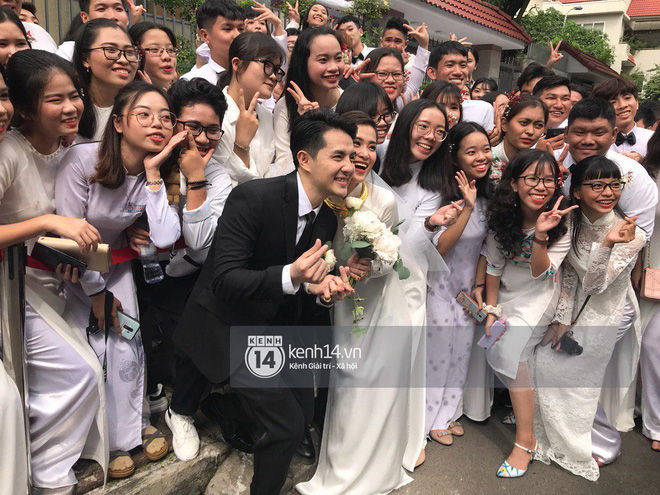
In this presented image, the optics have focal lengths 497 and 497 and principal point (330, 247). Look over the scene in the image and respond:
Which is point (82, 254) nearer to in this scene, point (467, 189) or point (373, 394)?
point (373, 394)

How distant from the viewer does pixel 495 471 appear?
3389 millimetres

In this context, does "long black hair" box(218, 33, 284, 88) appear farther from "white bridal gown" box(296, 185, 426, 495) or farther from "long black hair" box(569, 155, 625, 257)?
"long black hair" box(569, 155, 625, 257)

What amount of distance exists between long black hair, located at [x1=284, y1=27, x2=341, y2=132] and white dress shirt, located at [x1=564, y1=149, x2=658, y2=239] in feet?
6.88

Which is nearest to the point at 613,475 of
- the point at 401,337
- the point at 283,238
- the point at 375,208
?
the point at 401,337

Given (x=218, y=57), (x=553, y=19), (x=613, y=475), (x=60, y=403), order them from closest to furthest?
(x=60, y=403) < (x=613, y=475) < (x=218, y=57) < (x=553, y=19)

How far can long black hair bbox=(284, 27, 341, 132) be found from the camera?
3.58 meters

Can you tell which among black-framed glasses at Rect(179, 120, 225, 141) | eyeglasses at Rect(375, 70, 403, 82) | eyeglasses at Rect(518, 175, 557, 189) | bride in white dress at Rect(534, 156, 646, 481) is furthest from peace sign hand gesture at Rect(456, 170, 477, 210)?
black-framed glasses at Rect(179, 120, 225, 141)

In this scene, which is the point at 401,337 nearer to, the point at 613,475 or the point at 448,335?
the point at 448,335

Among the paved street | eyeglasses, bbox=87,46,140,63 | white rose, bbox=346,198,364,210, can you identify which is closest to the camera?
white rose, bbox=346,198,364,210

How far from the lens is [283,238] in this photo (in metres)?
2.50

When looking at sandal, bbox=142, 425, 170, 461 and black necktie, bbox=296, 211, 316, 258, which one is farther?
sandal, bbox=142, 425, 170, 461

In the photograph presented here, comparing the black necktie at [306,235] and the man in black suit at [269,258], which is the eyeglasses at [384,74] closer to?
the man in black suit at [269,258]

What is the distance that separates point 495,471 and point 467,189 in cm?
193

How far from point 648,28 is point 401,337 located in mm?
38819
